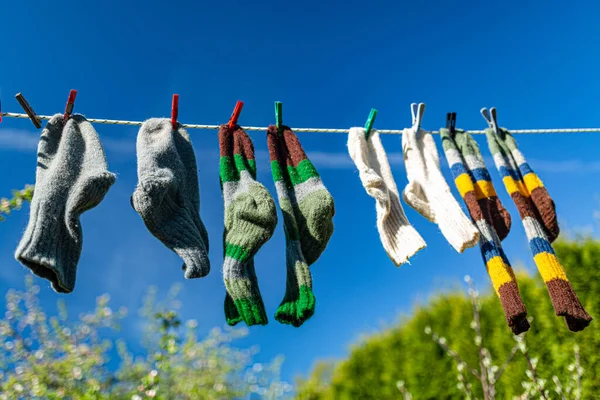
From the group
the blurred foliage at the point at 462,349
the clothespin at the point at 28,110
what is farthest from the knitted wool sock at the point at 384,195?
the blurred foliage at the point at 462,349

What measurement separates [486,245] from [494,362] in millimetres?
2414

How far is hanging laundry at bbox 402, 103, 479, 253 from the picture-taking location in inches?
72.1

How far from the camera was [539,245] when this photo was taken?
1.92 m

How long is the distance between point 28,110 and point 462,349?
3545 mm

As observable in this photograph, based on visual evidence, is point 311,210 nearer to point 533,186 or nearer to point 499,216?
point 499,216

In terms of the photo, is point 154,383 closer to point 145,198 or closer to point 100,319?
point 145,198

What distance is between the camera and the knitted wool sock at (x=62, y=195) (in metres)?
1.49

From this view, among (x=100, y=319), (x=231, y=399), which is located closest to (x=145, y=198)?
(x=100, y=319)

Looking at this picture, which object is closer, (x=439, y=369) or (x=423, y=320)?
(x=439, y=369)

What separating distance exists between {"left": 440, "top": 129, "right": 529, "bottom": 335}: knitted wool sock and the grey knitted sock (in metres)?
1.01

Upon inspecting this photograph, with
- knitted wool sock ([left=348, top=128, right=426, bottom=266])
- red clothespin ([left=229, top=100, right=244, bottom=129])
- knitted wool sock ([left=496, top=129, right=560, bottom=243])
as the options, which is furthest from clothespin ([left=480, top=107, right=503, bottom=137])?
red clothespin ([left=229, top=100, right=244, bottom=129])

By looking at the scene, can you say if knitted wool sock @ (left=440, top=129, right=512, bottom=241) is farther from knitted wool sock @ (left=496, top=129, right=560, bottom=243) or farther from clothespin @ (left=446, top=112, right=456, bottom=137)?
knitted wool sock @ (left=496, top=129, right=560, bottom=243)

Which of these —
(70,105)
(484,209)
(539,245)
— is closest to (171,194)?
(70,105)

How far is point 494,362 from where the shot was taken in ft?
12.8
